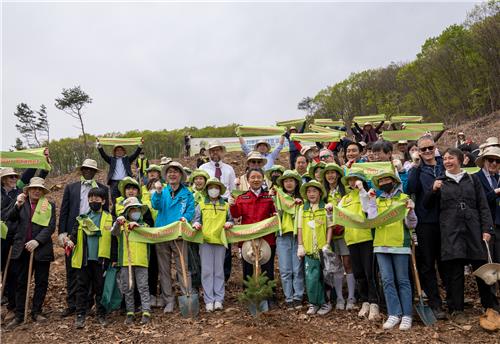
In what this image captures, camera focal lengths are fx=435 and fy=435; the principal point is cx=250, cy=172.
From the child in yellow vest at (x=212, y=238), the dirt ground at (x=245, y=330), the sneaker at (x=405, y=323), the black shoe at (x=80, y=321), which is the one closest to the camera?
the dirt ground at (x=245, y=330)

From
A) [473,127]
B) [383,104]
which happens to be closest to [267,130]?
[473,127]

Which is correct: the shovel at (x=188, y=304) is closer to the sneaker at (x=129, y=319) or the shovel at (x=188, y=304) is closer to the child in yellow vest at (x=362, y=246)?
the sneaker at (x=129, y=319)

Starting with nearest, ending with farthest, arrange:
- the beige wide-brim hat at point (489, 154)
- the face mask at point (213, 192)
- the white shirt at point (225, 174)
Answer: the beige wide-brim hat at point (489, 154), the face mask at point (213, 192), the white shirt at point (225, 174)

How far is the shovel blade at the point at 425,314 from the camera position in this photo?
5798 mm

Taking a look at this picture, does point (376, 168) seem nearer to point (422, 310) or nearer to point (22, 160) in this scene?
point (422, 310)

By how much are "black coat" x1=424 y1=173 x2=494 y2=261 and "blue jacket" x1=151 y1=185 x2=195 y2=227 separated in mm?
3624

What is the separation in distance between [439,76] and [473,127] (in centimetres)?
677

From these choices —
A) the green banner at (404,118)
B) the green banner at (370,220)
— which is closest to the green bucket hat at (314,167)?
the green banner at (370,220)

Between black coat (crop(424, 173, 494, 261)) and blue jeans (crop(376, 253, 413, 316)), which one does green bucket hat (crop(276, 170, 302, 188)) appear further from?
black coat (crop(424, 173, 494, 261))

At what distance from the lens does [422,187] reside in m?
6.17

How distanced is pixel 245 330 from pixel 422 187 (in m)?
3.15

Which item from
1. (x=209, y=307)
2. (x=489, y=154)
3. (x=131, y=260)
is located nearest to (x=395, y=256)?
(x=489, y=154)

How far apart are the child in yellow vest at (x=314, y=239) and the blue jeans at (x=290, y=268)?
0.70 feet

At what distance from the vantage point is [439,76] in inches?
1164
